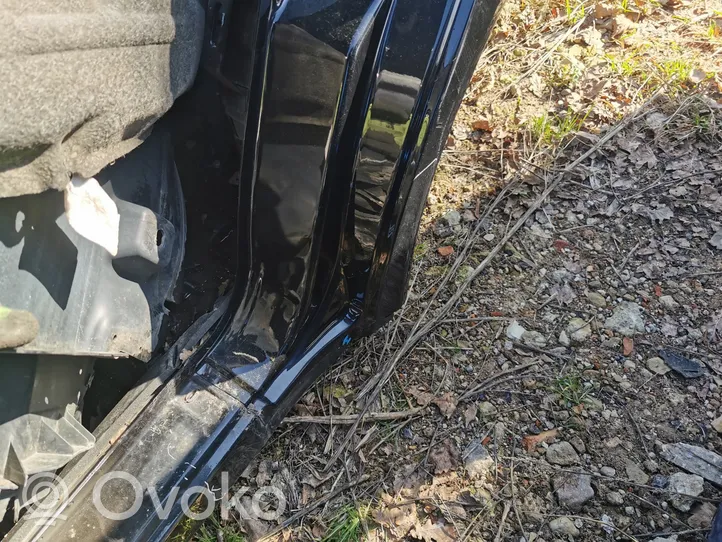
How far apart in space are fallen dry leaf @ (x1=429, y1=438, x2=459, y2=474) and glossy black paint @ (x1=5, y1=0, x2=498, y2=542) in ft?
1.62

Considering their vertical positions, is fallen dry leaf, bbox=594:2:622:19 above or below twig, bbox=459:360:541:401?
above

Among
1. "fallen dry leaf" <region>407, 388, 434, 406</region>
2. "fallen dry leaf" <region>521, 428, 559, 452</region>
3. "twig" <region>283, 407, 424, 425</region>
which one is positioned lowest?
"twig" <region>283, 407, 424, 425</region>

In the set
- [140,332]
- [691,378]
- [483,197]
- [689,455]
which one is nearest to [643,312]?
[691,378]

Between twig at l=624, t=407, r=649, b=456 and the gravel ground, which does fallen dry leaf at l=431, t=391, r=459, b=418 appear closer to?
the gravel ground

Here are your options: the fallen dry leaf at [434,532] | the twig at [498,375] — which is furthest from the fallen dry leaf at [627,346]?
the fallen dry leaf at [434,532]

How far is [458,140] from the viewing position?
2.52 m

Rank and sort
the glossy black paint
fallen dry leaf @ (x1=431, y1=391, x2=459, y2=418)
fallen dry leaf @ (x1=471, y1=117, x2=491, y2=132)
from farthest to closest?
fallen dry leaf @ (x1=471, y1=117, x2=491, y2=132) → fallen dry leaf @ (x1=431, y1=391, x2=459, y2=418) → the glossy black paint

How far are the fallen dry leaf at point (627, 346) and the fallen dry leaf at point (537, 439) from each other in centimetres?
38

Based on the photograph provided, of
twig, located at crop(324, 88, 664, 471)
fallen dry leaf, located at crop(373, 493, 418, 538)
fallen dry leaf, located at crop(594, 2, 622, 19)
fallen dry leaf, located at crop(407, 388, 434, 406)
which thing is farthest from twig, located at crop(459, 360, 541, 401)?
fallen dry leaf, located at crop(594, 2, 622, 19)

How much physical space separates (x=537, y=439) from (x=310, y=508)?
0.75 metres

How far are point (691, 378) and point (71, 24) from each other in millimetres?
1959

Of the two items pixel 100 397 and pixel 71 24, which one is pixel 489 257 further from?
pixel 71 24

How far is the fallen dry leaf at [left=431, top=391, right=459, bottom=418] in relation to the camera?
6.24 feet

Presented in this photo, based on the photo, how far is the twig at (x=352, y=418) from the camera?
1.91 metres
